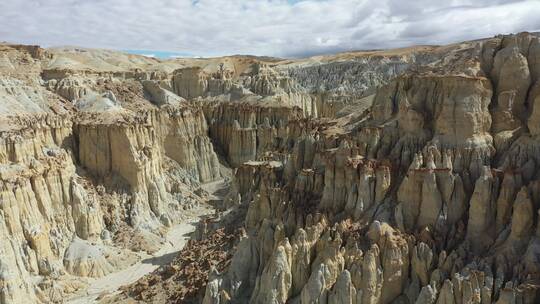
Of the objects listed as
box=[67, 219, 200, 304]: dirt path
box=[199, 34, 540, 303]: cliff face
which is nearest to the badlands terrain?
box=[199, 34, 540, 303]: cliff face

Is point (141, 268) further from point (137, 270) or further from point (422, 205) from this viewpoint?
point (422, 205)

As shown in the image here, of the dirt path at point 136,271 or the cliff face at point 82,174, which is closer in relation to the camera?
the dirt path at point 136,271

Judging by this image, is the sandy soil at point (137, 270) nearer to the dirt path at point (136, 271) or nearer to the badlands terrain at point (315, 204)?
the dirt path at point (136, 271)

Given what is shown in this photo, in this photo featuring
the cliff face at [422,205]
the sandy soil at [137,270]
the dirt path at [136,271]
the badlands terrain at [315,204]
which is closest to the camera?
the cliff face at [422,205]

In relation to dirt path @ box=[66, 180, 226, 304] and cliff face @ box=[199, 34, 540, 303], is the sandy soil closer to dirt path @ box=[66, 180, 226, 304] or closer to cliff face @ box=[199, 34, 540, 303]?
dirt path @ box=[66, 180, 226, 304]

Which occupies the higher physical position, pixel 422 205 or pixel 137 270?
pixel 422 205

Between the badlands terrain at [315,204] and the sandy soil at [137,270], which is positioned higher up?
the badlands terrain at [315,204]

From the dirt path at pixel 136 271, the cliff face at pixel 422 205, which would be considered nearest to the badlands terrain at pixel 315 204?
the cliff face at pixel 422 205

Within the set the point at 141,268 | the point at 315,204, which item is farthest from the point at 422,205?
the point at 141,268

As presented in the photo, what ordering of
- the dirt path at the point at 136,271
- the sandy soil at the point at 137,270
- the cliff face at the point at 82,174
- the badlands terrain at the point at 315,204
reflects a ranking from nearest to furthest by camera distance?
the badlands terrain at the point at 315,204, the sandy soil at the point at 137,270, the dirt path at the point at 136,271, the cliff face at the point at 82,174

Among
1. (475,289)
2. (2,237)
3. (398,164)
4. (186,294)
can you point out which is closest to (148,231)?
(2,237)
